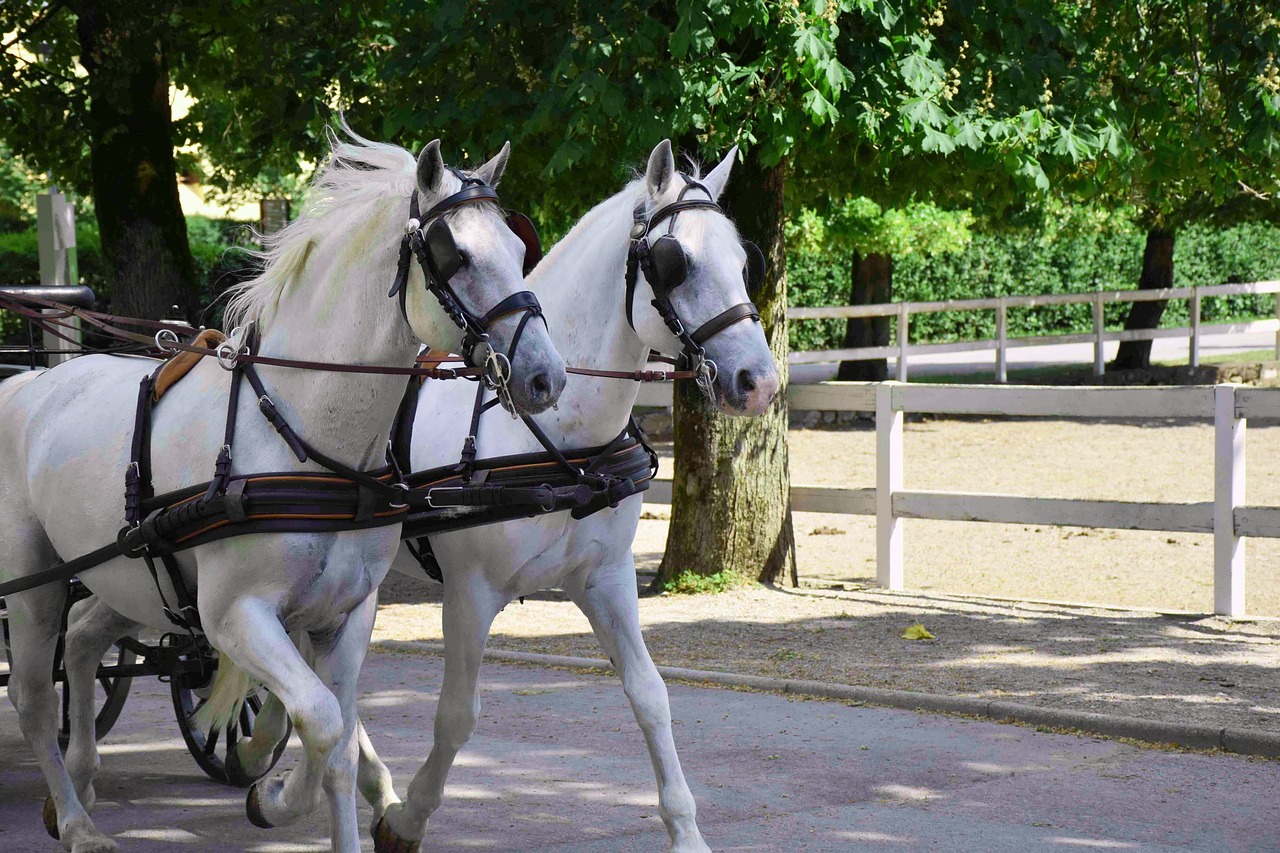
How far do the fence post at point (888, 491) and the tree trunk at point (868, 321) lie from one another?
1224cm

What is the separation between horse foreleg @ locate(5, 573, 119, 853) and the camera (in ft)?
16.0

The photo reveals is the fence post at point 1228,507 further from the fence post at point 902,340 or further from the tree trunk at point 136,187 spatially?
the fence post at point 902,340

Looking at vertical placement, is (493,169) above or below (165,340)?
above

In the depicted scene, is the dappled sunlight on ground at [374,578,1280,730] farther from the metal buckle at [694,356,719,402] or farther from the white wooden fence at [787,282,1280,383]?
the white wooden fence at [787,282,1280,383]

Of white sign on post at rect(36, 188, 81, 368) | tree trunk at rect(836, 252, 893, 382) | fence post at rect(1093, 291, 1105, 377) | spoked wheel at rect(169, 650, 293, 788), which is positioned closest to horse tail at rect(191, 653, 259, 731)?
spoked wheel at rect(169, 650, 293, 788)

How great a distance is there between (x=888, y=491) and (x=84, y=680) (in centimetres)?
600

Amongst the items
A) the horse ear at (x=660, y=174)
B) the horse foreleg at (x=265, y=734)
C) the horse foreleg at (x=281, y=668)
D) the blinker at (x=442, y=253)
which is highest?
the horse ear at (x=660, y=174)

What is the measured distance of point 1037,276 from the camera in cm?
3350

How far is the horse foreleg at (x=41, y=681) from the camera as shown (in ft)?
16.0

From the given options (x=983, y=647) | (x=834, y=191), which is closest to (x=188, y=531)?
(x=983, y=647)

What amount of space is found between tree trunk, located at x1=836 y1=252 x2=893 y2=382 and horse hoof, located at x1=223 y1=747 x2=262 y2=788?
56.6 feet

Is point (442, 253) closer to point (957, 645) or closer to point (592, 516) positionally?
point (592, 516)

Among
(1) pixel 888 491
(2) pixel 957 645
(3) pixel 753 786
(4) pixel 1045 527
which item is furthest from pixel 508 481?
(4) pixel 1045 527

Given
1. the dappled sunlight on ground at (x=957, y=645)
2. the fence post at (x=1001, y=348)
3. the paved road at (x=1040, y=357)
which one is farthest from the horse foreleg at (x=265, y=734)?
the paved road at (x=1040, y=357)
